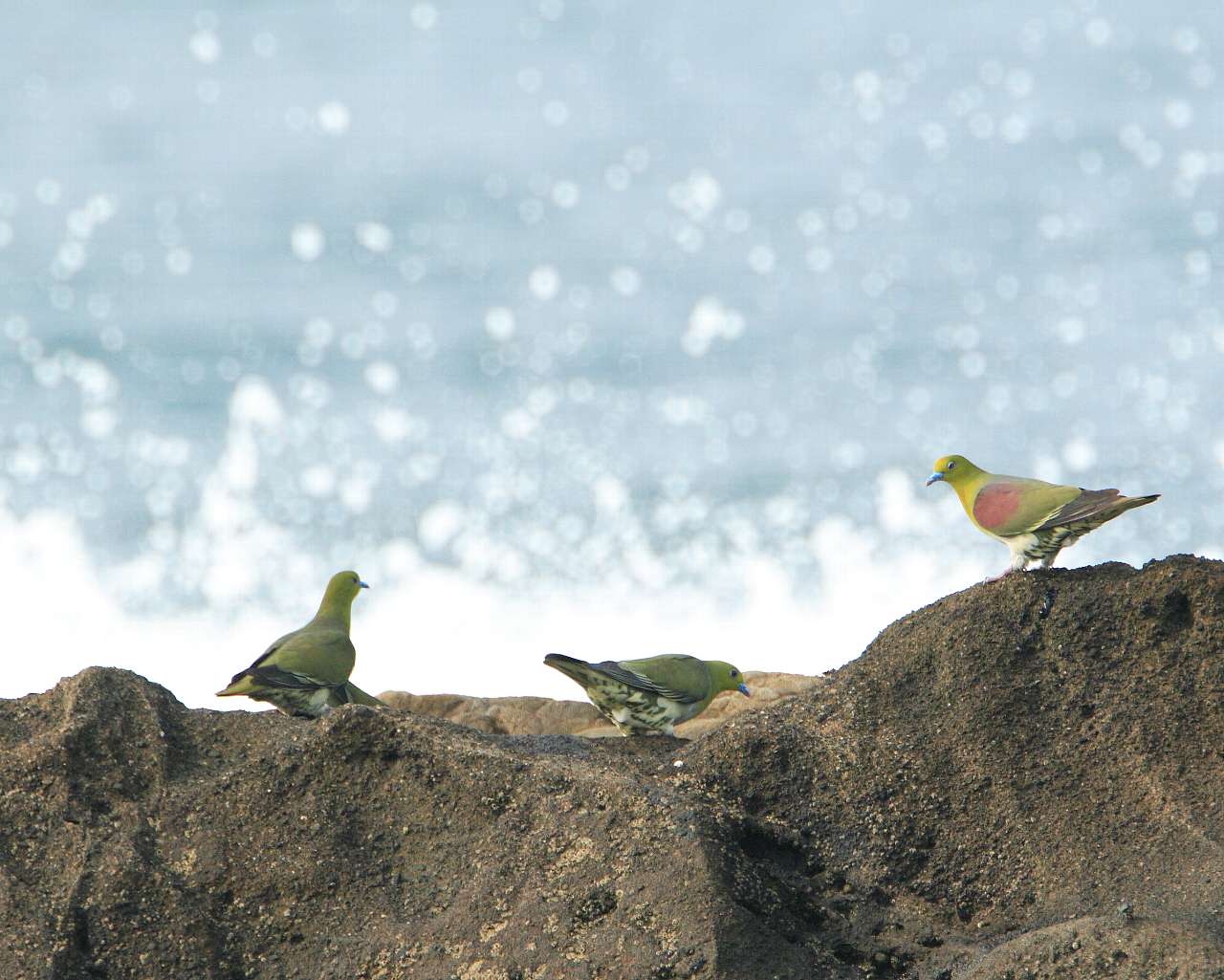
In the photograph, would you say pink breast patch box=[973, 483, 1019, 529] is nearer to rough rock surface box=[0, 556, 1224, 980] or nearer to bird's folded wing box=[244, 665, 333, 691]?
rough rock surface box=[0, 556, 1224, 980]

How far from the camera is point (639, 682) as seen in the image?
10023 mm

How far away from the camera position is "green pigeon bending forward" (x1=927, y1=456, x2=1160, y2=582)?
8.59 metres

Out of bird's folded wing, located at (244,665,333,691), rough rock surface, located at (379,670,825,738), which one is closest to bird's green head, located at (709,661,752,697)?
rough rock surface, located at (379,670,825,738)

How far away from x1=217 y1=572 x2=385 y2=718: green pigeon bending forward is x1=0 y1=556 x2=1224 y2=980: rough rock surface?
1812 millimetres

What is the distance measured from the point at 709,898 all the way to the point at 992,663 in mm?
2409

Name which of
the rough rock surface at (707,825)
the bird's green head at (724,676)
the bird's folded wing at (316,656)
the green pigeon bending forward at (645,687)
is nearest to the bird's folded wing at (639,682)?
the green pigeon bending forward at (645,687)

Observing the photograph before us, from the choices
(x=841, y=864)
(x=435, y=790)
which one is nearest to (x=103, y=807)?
(x=435, y=790)

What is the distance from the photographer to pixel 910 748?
294 inches

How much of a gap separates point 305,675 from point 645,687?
2.43m

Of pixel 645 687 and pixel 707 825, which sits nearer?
pixel 707 825

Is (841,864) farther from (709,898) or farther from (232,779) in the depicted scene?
(232,779)

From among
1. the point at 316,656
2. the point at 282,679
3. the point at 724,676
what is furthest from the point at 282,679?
the point at 724,676

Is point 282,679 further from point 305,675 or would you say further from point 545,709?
point 545,709

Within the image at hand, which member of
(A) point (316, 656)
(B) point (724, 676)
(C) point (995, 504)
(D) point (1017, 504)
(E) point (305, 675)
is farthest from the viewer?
(B) point (724, 676)
